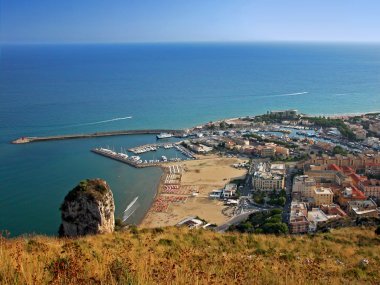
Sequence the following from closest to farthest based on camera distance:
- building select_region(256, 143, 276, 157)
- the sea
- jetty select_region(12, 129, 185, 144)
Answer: the sea → building select_region(256, 143, 276, 157) → jetty select_region(12, 129, 185, 144)

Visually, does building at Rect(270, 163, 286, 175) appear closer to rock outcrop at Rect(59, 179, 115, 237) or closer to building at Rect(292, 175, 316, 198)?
building at Rect(292, 175, 316, 198)

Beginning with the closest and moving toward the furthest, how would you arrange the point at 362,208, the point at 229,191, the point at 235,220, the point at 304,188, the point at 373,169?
the point at 235,220
the point at 362,208
the point at 304,188
the point at 229,191
the point at 373,169

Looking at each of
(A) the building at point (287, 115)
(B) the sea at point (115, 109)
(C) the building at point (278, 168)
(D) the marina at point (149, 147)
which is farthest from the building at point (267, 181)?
(A) the building at point (287, 115)

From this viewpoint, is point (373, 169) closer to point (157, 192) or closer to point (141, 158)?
point (157, 192)

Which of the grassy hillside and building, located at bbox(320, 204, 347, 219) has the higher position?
the grassy hillside

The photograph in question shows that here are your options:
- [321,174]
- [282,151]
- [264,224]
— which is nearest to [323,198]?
[321,174]

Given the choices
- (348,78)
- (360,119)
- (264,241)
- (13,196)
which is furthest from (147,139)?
(348,78)

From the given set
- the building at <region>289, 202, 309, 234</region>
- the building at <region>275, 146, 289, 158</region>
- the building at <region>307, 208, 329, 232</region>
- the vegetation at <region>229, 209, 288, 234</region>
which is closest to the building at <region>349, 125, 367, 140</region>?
the building at <region>275, 146, 289, 158</region>
